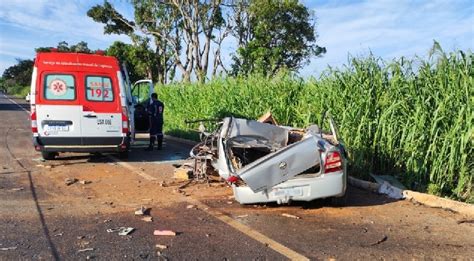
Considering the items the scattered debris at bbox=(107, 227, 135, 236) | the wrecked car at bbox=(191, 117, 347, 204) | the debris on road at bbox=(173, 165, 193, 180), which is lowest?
the scattered debris at bbox=(107, 227, 135, 236)

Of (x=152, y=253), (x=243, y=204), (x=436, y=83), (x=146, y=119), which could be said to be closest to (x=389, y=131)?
(x=436, y=83)

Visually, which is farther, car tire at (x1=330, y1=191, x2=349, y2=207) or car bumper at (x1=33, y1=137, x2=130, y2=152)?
car bumper at (x1=33, y1=137, x2=130, y2=152)

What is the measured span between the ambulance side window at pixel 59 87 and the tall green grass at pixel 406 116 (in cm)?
499

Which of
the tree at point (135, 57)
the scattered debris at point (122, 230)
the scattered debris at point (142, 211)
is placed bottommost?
the scattered debris at point (122, 230)

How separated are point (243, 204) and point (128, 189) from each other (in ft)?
7.37

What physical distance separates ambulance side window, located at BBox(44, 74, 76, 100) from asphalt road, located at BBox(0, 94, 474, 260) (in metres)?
1.98

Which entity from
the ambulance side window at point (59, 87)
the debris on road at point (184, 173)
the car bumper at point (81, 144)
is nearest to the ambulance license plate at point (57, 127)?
the car bumper at point (81, 144)

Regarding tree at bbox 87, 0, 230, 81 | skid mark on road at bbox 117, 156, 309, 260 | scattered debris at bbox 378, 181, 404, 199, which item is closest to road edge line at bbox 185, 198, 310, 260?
skid mark on road at bbox 117, 156, 309, 260

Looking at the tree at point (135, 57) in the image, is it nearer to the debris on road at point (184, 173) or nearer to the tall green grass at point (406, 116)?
the tall green grass at point (406, 116)

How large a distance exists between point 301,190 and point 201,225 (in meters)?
1.47

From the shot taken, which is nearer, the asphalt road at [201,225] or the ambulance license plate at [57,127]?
the asphalt road at [201,225]

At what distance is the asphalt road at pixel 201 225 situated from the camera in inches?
207

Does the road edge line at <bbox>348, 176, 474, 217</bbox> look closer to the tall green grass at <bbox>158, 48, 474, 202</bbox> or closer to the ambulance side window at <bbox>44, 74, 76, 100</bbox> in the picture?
the tall green grass at <bbox>158, 48, 474, 202</bbox>

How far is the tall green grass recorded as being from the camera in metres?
8.00
